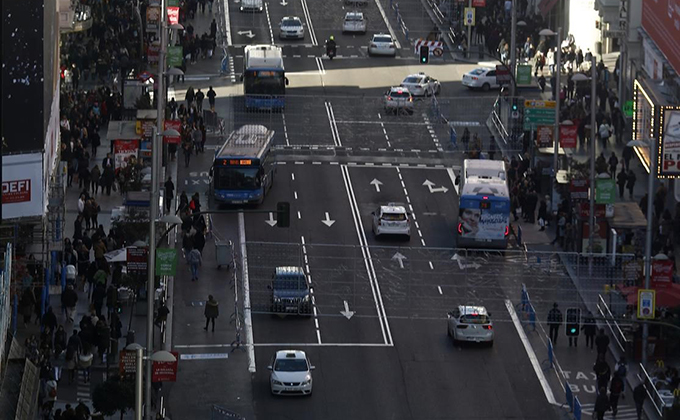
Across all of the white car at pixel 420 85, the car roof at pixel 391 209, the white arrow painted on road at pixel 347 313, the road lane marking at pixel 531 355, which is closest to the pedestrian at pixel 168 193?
the car roof at pixel 391 209

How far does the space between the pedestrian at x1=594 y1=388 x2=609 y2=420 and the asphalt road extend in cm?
184

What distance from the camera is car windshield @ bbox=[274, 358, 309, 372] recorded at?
64875 mm

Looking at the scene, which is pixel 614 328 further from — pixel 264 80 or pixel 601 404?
pixel 264 80

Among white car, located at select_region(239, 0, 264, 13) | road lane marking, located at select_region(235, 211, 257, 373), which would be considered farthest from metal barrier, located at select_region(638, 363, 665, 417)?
white car, located at select_region(239, 0, 264, 13)

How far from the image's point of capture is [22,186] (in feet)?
224

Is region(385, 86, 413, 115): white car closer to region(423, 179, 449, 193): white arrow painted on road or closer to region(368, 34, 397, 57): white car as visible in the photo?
region(423, 179, 449, 193): white arrow painted on road

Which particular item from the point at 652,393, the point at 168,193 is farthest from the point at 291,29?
the point at 652,393

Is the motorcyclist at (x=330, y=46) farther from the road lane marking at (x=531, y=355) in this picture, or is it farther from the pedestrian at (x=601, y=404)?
the pedestrian at (x=601, y=404)

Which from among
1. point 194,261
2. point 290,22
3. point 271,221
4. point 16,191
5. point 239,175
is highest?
point 290,22

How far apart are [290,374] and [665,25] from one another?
36264 mm

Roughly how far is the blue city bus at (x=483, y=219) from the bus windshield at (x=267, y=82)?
23.5 meters

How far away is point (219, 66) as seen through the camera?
11281 cm

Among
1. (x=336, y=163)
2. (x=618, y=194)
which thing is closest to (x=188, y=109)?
(x=336, y=163)

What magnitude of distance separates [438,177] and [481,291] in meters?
18.0
